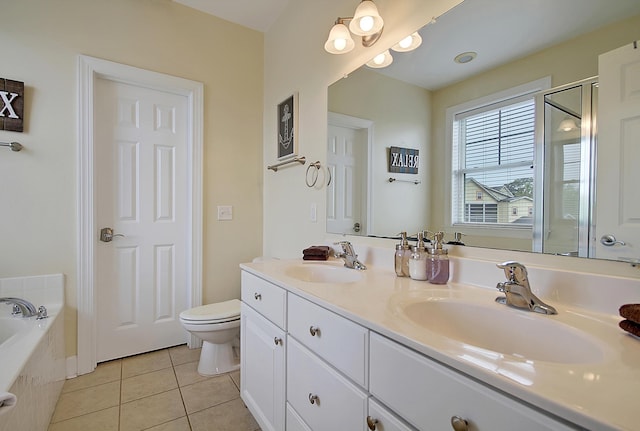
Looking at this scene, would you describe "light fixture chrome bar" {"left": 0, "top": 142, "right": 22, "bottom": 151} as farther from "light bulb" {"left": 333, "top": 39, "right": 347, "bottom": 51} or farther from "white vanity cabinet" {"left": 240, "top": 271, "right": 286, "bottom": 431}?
"light bulb" {"left": 333, "top": 39, "right": 347, "bottom": 51}

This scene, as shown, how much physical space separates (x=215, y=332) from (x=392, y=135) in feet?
5.29

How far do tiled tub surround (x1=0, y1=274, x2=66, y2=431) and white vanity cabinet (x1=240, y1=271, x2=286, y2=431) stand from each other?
85 centimetres

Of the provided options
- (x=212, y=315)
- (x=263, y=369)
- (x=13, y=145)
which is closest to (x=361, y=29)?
(x=263, y=369)

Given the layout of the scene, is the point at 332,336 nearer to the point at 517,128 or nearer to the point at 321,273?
the point at 321,273

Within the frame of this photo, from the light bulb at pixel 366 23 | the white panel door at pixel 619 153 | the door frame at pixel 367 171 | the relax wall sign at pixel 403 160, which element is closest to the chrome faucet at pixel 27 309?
the door frame at pixel 367 171

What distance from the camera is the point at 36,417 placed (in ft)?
4.24

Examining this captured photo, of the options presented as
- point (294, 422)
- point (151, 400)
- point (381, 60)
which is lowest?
point (151, 400)

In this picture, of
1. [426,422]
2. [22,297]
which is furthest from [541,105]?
[22,297]

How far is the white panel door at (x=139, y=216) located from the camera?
83.2 inches

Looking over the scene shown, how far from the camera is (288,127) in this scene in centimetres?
223

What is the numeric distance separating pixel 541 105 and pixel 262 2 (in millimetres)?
2166

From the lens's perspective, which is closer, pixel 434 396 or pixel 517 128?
pixel 434 396

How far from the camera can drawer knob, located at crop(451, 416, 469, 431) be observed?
0.55 metres

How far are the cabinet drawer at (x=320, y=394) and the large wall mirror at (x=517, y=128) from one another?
0.68m
